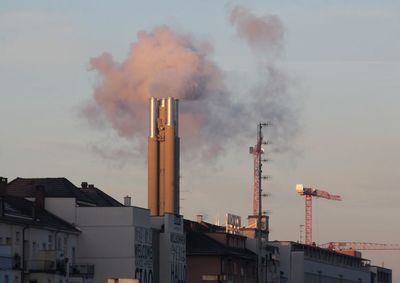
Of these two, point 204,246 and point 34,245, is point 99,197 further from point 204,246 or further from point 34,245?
point 34,245

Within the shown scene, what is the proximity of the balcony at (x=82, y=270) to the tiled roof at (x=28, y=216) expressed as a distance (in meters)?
3.07

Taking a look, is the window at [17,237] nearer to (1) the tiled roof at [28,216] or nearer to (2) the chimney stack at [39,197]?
(1) the tiled roof at [28,216]

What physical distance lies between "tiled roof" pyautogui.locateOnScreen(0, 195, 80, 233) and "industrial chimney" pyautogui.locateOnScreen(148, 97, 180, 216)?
→ 4899 cm

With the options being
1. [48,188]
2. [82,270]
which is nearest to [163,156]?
[48,188]

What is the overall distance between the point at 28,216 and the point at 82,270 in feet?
26.8

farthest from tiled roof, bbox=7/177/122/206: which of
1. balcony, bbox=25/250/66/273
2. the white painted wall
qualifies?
balcony, bbox=25/250/66/273

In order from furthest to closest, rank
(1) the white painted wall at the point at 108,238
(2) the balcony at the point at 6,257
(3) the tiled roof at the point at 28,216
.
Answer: (1) the white painted wall at the point at 108,238 < (3) the tiled roof at the point at 28,216 < (2) the balcony at the point at 6,257

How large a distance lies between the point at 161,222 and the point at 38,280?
2761cm

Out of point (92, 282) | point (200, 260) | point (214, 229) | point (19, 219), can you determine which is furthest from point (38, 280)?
point (214, 229)

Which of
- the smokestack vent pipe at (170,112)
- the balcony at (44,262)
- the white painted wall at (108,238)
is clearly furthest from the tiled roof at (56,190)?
the smokestack vent pipe at (170,112)

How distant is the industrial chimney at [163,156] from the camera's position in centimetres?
16288

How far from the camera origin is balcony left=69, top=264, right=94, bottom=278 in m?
109

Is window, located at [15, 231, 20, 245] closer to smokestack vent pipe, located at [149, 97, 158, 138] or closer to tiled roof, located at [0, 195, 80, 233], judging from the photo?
tiled roof, located at [0, 195, 80, 233]

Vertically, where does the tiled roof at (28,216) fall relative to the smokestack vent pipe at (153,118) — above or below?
below
